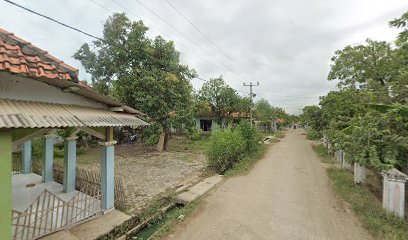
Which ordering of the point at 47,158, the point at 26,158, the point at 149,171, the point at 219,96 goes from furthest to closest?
the point at 219,96
the point at 149,171
the point at 26,158
the point at 47,158

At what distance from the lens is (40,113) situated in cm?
458

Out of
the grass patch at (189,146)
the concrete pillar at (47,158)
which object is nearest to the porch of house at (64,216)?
the concrete pillar at (47,158)

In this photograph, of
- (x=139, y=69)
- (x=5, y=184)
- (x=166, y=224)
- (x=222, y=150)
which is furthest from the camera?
(x=139, y=69)

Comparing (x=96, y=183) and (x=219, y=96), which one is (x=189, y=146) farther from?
(x=96, y=183)

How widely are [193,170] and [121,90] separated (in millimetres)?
8234

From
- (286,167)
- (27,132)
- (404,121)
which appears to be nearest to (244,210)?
(404,121)

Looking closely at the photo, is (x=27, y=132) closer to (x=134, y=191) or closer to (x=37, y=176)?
(x=134, y=191)

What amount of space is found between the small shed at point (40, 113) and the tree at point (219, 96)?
20.5m

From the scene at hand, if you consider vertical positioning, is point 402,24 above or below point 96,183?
above

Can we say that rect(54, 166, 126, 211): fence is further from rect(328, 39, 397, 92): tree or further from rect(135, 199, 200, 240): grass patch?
rect(328, 39, 397, 92): tree

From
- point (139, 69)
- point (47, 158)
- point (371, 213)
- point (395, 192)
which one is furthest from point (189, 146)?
point (395, 192)

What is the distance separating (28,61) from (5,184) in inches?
90.0

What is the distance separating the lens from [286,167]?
13102mm

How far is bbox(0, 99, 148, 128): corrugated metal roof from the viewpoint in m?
3.90
